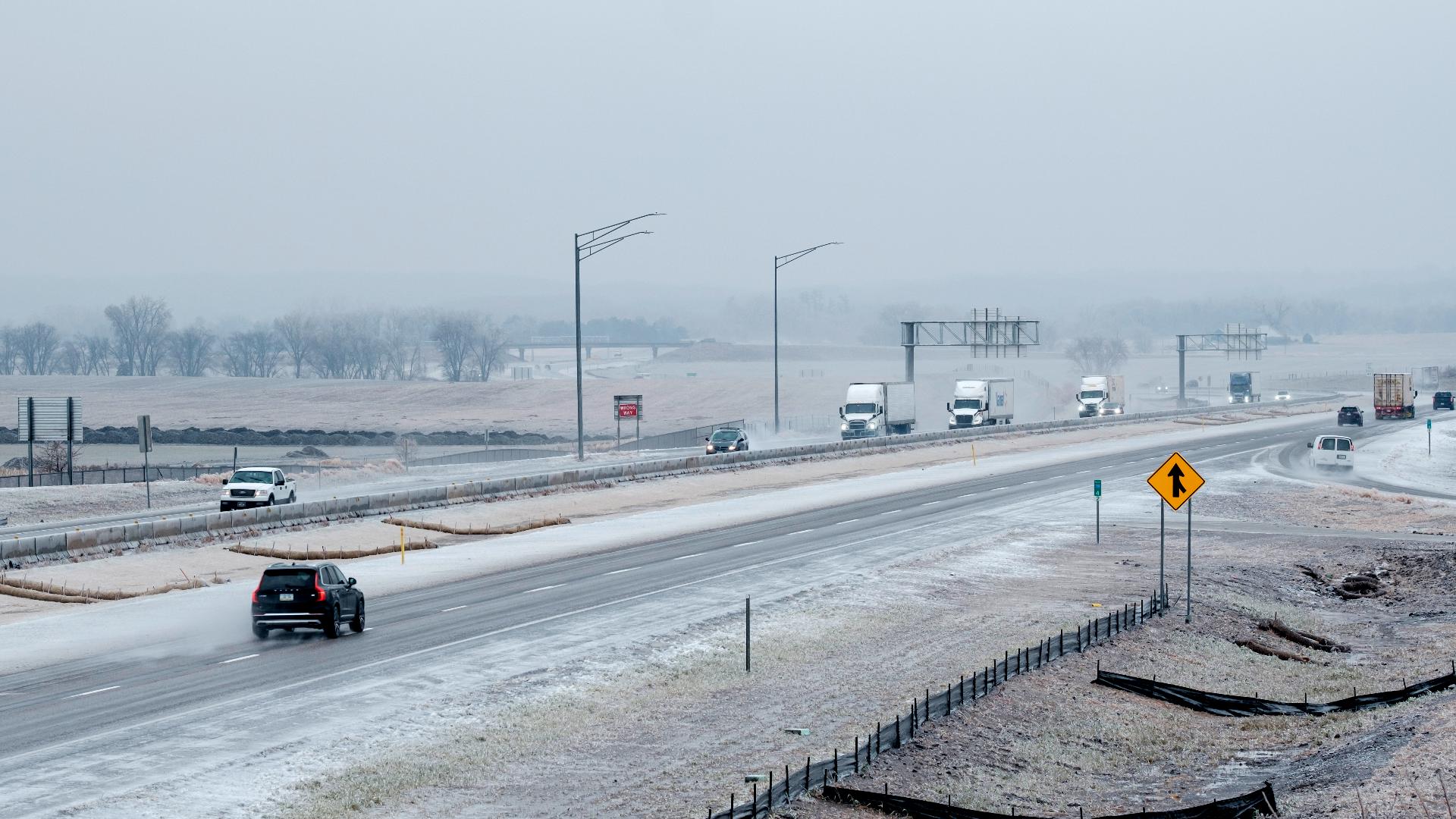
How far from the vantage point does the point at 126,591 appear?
115ft

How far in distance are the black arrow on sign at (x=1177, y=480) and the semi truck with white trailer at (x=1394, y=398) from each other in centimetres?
9823

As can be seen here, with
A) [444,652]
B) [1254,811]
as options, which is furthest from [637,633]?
[1254,811]

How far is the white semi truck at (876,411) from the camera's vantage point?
95.8m

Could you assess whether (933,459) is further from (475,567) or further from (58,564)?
(58,564)

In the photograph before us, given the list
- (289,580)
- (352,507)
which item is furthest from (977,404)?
(289,580)

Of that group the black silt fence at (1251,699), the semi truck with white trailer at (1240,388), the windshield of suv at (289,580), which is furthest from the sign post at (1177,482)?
the semi truck with white trailer at (1240,388)

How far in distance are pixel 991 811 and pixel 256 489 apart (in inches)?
1663

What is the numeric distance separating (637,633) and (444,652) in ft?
13.3

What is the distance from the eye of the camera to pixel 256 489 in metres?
53.9

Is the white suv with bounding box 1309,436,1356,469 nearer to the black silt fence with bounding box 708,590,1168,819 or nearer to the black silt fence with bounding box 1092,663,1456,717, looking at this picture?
the black silt fence with bounding box 708,590,1168,819

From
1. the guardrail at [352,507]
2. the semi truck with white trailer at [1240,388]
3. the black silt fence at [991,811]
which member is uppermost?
the semi truck with white trailer at [1240,388]

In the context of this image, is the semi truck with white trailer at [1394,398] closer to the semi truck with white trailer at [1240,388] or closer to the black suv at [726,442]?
the semi truck with white trailer at [1240,388]

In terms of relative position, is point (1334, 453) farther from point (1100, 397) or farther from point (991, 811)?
point (991, 811)

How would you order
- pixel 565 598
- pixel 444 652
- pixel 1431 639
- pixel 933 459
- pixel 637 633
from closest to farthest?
1. pixel 444 652
2. pixel 637 633
3. pixel 1431 639
4. pixel 565 598
5. pixel 933 459
